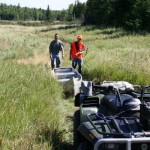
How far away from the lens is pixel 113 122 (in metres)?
5.34

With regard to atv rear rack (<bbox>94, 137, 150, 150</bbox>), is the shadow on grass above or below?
below

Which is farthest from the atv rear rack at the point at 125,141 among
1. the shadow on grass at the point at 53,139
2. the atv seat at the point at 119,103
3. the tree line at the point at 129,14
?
the tree line at the point at 129,14

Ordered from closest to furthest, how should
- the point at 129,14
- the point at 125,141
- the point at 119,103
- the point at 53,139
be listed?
the point at 125,141 → the point at 119,103 → the point at 53,139 → the point at 129,14

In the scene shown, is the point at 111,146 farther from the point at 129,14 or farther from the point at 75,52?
the point at 129,14

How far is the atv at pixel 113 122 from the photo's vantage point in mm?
4941

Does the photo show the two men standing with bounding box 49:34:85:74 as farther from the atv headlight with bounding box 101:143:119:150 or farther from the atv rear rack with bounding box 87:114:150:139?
the atv headlight with bounding box 101:143:119:150

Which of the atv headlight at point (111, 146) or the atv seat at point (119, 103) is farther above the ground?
the atv seat at point (119, 103)

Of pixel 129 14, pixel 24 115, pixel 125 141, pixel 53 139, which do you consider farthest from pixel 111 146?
pixel 129 14

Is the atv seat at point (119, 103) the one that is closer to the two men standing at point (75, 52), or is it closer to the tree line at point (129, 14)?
the two men standing at point (75, 52)

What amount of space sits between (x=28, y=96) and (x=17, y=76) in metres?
1.55

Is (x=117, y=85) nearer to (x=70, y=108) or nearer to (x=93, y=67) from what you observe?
(x=70, y=108)

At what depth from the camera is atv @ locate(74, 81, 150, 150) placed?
16.2 ft

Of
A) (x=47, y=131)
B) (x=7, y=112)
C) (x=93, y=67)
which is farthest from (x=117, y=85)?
(x=93, y=67)

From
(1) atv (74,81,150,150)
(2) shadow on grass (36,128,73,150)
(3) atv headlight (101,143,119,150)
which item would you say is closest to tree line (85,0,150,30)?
(2) shadow on grass (36,128,73,150)
